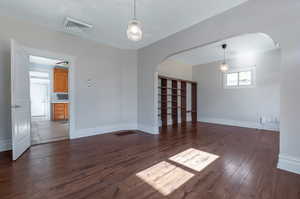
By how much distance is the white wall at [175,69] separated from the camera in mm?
5543

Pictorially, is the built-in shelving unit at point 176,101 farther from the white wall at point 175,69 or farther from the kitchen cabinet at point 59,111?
the kitchen cabinet at point 59,111

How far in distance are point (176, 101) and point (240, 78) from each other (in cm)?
263

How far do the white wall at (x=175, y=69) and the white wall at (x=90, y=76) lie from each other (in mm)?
1427

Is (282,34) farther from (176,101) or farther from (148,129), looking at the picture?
(176,101)

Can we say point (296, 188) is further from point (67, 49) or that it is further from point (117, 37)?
point (67, 49)

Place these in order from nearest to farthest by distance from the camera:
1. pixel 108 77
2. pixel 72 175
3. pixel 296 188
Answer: pixel 296 188 < pixel 72 175 < pixel 108 77

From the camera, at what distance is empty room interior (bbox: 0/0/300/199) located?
5.57ft

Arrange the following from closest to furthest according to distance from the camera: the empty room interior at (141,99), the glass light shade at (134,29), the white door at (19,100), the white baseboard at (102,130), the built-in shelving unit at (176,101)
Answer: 1. the empty room interior at (141,99)
2. the glass light shade at (134,29)
3. the white door at (19,100)
4. the white baseboard at (102,130)
5. the built-in shelving unit at (176,101)

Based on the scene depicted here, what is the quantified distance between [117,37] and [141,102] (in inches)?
81.3

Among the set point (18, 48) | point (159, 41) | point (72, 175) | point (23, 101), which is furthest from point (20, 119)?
point (159, 41)

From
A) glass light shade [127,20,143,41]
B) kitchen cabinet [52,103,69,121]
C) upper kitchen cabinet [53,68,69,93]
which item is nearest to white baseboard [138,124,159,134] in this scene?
glass light shade [127,20,143,41]

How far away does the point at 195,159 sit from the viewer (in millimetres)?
2361

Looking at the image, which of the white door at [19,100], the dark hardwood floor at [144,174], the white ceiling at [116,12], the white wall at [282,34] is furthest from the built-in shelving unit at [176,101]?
the white door at [19,100]

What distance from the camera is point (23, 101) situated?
2725mm
